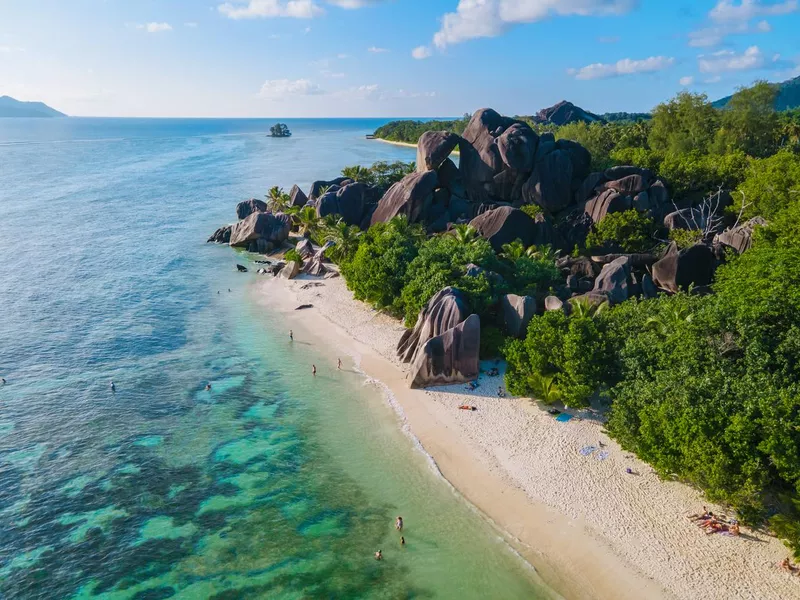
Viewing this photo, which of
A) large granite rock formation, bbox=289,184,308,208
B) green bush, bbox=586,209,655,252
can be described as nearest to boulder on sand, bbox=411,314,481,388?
green bush, bbox=586,209,655,252

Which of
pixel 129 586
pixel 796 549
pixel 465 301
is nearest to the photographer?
pixel 796 549

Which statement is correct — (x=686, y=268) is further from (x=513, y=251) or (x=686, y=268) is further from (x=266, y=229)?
(x=266, y=229)

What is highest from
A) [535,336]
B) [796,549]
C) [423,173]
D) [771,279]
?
[423,173]

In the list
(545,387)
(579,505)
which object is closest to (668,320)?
(545,387)

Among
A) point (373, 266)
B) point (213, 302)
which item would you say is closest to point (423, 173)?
point (373, 266)

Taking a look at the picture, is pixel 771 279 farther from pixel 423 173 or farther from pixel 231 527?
pixel 423 173

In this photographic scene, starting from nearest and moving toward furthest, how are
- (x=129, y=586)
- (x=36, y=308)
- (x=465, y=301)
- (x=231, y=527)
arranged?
(x=129, y=586) < (x=231, y=527) < (x=465, y=301) < (x=36, y=308)

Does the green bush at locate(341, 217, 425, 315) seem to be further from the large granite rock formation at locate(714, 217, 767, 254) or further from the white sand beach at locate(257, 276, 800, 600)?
the large granite rock formation at locate(714, 217, 767, 254)
